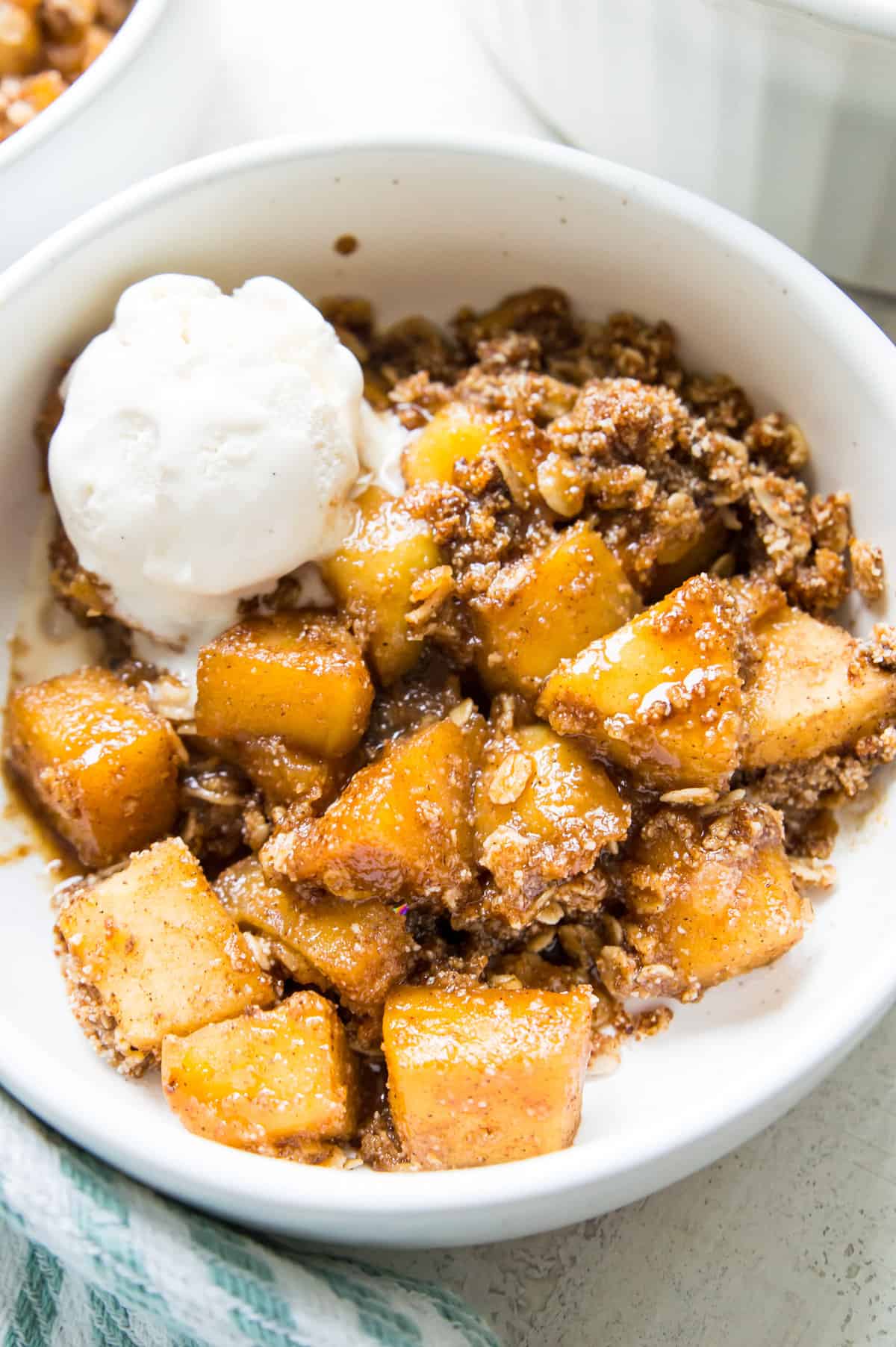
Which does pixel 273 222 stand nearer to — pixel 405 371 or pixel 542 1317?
pixel 405 371

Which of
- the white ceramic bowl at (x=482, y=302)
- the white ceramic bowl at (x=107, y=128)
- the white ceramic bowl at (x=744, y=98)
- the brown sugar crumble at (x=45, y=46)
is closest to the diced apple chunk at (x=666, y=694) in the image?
the white ceramic bowl at (x=482, y=302)

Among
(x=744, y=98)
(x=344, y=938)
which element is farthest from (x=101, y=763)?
(x=744, y=98)

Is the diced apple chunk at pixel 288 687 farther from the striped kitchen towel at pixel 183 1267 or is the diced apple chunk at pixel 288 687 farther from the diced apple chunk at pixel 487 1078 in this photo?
the striped kitchen towel at pixel 183 1267

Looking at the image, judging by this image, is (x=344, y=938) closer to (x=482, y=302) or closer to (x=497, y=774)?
(x=497, y=774)

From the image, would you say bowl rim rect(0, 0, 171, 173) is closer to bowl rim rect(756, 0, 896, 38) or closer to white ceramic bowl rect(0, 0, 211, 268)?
white ceramic bowl rect(0, 0, 211, 268)

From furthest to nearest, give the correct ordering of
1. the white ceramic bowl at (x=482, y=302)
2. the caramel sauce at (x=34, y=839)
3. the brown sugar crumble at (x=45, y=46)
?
1. the brown sugar crumble at (x=45, y=46)
2. the caramel sauce at (x=34, y=839)
3. the white ceramic bowl at (x=482, y=302)

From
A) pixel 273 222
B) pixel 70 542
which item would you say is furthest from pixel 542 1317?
pixel 273 222
